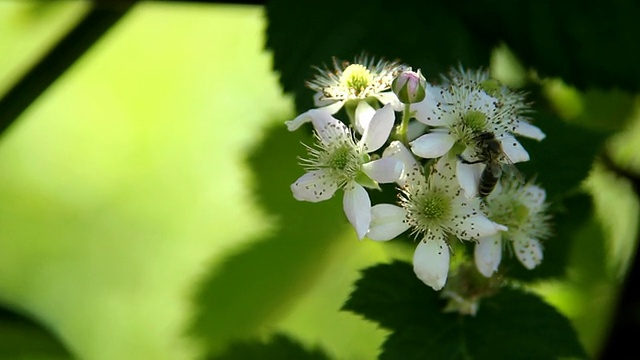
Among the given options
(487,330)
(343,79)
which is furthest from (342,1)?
(487,330)

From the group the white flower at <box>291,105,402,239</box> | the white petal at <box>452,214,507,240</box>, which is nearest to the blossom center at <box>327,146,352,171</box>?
the white flower at <box>291,105,402,239</box>

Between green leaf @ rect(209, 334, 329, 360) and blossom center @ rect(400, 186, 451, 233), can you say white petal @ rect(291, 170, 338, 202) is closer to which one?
blossom center @ rect(400, 186, 451, 233)

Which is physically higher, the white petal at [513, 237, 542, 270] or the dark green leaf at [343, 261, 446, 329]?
the white petal at [513, 237, 542, 270]

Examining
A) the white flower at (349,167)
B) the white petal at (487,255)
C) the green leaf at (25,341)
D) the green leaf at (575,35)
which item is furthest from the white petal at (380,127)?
the green leaf at (25,341)

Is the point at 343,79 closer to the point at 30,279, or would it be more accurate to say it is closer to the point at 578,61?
the point at 578,61

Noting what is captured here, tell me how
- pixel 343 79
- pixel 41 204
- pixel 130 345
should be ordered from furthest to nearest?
pixel 41 204 → pixel 130 345 → pixel 343 79

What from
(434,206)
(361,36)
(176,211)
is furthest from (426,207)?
(176,211)
